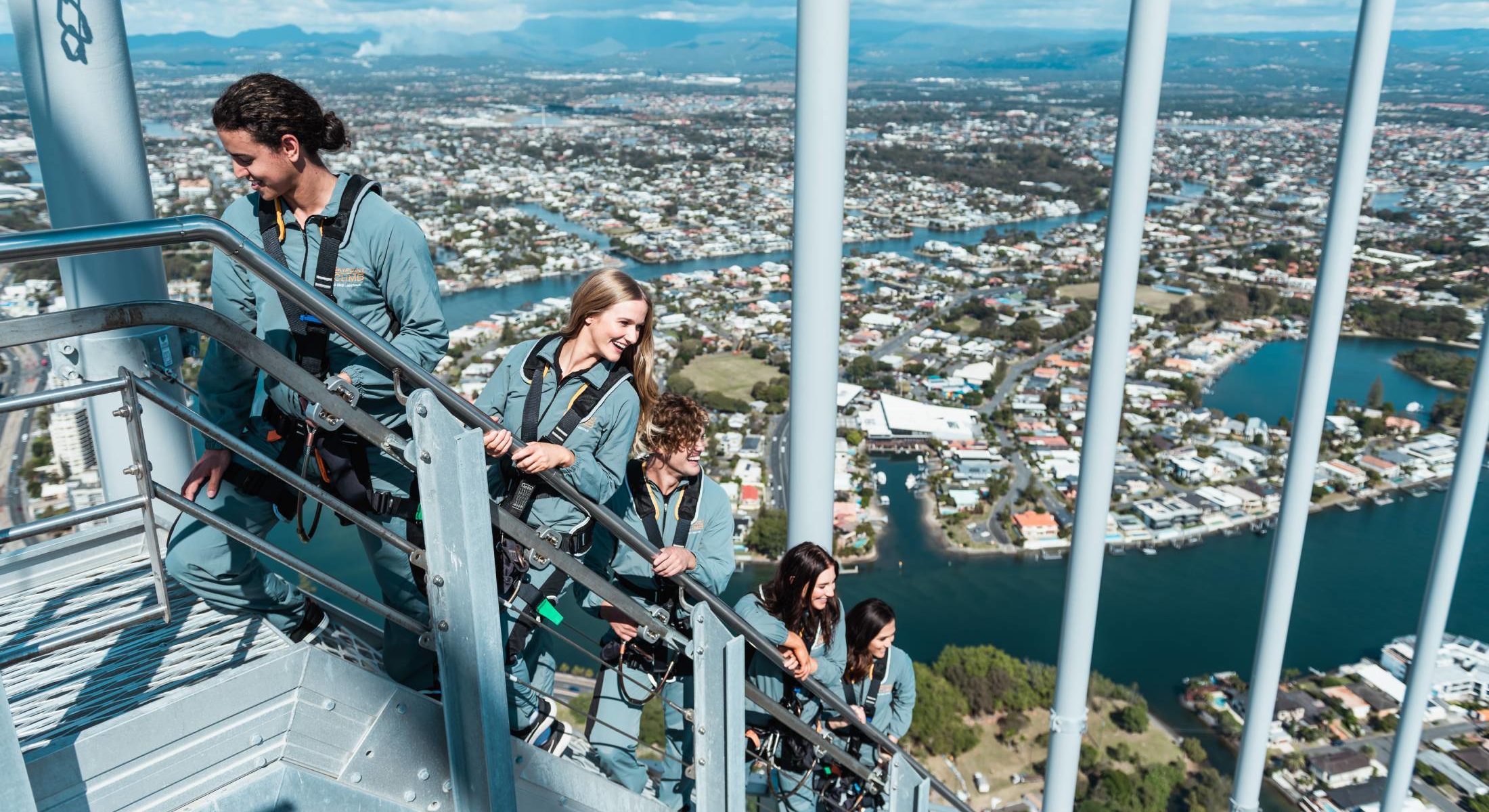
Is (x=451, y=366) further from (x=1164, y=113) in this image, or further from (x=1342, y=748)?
(x=1164, y=113)

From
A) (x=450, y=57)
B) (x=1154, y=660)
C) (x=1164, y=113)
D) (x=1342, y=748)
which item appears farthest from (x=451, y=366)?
(x=450, y=57)

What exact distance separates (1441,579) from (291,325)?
2.42m

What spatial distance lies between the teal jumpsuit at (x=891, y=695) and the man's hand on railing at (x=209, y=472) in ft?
2.89

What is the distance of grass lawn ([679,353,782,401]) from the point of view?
1545 centimetres

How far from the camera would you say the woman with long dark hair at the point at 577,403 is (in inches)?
39.8

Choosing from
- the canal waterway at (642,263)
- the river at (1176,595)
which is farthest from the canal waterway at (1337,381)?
the canal waterway at (642,263)

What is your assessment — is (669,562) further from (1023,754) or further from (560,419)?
(1023,754)

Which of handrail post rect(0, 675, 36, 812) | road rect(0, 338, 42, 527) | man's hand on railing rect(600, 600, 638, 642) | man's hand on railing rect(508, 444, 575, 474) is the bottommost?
road rect(0, 338, 42, 527)

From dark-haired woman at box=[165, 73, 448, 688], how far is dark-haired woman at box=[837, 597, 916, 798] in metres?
0.69

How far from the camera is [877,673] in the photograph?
4.78ft

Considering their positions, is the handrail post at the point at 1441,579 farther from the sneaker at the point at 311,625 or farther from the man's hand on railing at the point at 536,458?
the sneaker at the point at 311,625

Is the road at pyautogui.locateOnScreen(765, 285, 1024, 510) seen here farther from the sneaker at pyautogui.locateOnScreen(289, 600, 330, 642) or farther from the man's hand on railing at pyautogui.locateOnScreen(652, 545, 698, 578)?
the man's hand on railing at pyautogui.locateOnScreen(652, 545, 698, 578)

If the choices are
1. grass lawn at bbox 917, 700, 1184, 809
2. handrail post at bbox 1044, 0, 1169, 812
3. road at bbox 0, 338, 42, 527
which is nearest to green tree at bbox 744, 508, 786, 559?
grass lawn at bbox 917, 700, 1184, 809

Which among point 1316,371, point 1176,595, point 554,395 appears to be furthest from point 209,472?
point 1176,595
